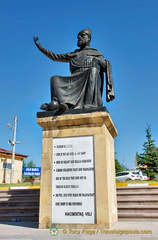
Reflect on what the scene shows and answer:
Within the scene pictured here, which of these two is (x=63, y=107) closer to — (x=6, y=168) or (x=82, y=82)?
(x=82, y=82)

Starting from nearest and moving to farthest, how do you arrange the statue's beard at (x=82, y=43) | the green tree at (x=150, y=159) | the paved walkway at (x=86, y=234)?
the paved walkway at (x=86, y=234)
the statue's beard at (x=82, y=43)
the green tree at (x=150, y=159)

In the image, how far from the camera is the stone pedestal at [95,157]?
4.64 m

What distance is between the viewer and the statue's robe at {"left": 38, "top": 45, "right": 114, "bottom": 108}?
18.5 feet

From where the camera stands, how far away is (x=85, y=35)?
6684 millimetres

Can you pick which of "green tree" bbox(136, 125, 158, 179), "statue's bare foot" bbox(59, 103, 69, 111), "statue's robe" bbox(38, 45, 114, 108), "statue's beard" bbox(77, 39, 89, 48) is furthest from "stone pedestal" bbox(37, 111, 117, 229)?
"green tree" bbox(136, 125, 158, 179)

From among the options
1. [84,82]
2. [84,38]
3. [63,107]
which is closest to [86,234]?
[63,107]

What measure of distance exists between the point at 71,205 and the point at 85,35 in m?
4.59

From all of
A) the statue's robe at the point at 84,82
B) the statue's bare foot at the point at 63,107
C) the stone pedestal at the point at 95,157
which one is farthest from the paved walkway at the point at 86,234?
the statue's robe at the point at 84,82

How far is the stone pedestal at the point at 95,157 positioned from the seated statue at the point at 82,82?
0.39 meters

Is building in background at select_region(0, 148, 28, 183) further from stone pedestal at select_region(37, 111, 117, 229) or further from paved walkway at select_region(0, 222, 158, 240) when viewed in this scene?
paved walkway at select_region(0, 222, 158, 240)

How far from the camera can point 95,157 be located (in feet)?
16.2

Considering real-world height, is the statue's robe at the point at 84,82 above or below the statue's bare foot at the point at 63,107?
above

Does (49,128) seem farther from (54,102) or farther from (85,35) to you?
(85,35)

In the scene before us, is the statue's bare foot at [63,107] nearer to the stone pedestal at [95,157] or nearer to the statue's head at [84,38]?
the stone pedestal at [95,157]
